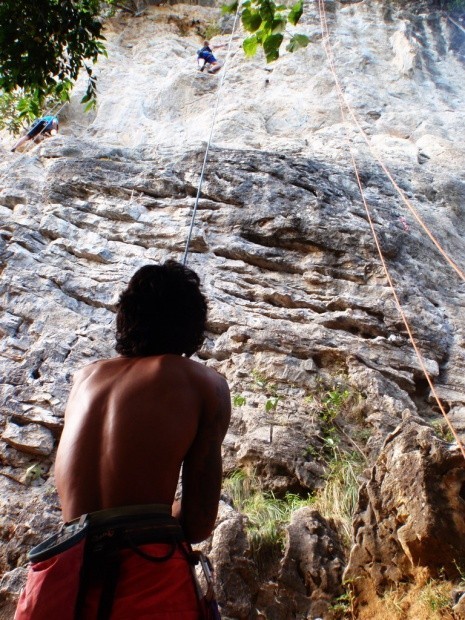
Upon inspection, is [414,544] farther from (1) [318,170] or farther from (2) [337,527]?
(1) [318,170]

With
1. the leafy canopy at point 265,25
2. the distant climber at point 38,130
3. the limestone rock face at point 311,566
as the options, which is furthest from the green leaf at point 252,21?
the distant climber at point 38,130

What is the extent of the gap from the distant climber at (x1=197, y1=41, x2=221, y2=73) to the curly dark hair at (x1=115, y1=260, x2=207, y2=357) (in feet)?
36.6

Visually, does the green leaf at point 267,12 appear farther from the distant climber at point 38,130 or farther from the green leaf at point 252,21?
the distant climber at point 38,130

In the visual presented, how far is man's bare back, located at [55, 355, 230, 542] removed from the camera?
5.62ft

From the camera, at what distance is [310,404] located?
4805 millimetres

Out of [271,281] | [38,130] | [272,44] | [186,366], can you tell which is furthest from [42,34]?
[38,130]

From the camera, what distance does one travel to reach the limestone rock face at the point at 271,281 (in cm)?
324

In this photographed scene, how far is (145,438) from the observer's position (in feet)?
5.74

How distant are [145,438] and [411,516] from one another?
1810 mm

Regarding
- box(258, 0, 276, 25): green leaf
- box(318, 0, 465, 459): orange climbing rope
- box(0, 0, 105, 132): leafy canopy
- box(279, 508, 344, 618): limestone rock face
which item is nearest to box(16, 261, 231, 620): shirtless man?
box(279, 508, 344, 618): limestone rock face

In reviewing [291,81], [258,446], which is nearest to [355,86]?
[291,81]

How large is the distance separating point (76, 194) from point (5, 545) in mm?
4915

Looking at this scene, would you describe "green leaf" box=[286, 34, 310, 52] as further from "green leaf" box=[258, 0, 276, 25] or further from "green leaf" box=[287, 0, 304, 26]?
"green leaf" box=[258, 0, 276, 25]

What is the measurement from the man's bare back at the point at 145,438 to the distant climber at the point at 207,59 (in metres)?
11.5
